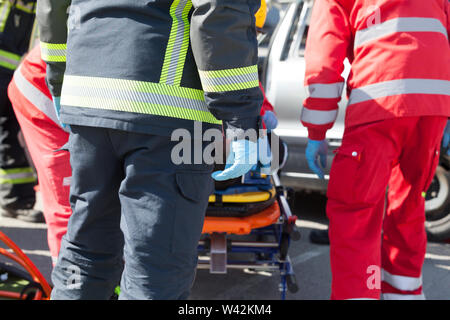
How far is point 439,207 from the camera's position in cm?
361

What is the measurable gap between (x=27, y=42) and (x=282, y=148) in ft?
7.83

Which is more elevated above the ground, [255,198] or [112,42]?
[112,42]

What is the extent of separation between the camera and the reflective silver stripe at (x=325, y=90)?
2252 mm

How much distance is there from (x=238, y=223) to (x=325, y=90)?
0.82 meters

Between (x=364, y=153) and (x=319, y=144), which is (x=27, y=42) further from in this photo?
(x=364, y=153)

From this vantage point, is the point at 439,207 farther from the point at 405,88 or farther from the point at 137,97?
the point at 137,97

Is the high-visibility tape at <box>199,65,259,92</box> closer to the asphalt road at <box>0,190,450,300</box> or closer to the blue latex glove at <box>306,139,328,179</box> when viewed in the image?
the blue latex glove at <box>306,139,328,179</box>

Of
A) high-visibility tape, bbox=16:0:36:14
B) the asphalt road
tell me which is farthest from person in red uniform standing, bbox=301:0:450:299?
high-visibility tape, bbox=16:0:36:14

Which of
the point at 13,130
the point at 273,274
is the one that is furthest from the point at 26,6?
the point at 273,274

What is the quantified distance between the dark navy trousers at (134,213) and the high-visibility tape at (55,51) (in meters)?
0.45

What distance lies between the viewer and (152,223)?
1496mm

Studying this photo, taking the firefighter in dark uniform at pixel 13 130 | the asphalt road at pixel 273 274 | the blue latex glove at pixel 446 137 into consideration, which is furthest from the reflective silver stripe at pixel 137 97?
the firefighter in dark uniform at pixel 13 130

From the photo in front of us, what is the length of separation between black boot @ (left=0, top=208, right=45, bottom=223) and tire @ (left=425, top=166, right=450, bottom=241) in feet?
10.5

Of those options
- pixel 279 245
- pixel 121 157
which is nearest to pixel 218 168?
pixel 279 245
